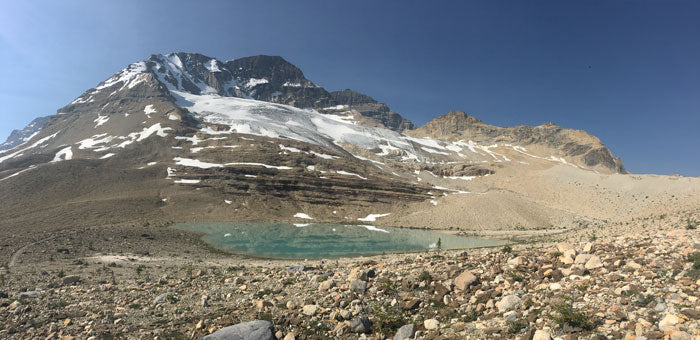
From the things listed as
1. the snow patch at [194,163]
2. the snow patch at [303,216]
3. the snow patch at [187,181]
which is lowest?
the snow patch at [303,216]

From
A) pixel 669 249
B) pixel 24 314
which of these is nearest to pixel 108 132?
pixel 24 314

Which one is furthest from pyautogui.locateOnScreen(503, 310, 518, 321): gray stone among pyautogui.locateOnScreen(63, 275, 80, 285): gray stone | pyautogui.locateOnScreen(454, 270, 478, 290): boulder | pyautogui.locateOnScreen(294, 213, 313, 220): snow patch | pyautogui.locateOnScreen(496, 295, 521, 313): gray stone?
pyautogui.locateOnScreen(294, 213, 313, 220): snow patch

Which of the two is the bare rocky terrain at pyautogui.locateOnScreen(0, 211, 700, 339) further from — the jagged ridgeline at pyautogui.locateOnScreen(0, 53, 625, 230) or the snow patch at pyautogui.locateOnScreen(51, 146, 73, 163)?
the snow patch at pyautogui.locateOnScreen(51, 146, 73, 163)

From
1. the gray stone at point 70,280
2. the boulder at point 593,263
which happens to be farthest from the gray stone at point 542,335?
the gray stone at point 70,280

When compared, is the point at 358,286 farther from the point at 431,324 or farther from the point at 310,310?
the point at 431,324

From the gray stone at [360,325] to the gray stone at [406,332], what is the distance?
2.57 ft

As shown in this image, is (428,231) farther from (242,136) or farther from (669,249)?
(242,136)

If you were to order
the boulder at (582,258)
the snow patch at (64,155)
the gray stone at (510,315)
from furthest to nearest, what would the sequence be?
the snow patch at (64,155), the boulder at (582,258), the gray stone at (510,315)

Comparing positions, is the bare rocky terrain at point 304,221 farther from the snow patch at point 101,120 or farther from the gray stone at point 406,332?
the snow patch at point 101,120

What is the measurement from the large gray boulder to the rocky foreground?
0.03 meters

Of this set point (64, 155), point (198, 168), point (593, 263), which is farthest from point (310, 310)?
point (64, 155)

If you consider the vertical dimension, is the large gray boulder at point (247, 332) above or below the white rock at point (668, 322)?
below

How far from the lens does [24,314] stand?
10602 mm

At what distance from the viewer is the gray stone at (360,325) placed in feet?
25.0
